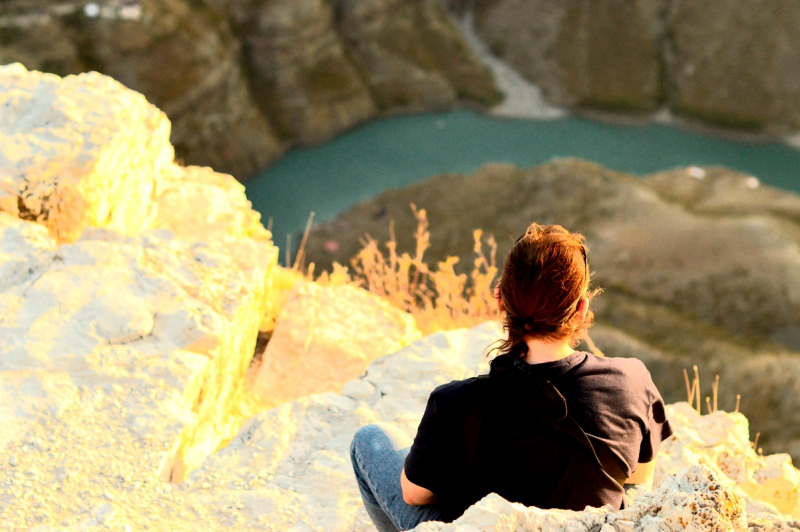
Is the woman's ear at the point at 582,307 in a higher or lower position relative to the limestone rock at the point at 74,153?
higher

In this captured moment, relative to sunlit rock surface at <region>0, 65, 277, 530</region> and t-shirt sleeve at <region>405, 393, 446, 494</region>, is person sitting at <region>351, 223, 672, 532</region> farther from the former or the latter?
sunlit rock surface at <region>0, 65, 277, 530</region>

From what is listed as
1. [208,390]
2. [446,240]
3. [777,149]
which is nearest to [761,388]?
[446,240]

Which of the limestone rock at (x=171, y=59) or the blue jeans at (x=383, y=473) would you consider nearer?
the blue jeans at (x=383, y=473)

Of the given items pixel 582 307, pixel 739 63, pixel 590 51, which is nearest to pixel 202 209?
pixel 582 307

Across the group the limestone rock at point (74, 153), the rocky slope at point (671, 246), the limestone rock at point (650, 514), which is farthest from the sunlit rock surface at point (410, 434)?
the rocky slope at point (671, 246)

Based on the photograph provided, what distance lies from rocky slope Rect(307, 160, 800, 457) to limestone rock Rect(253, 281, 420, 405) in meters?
9.80

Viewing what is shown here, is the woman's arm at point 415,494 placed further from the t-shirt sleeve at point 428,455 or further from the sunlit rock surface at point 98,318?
the sunlit rock surface at point 98,318

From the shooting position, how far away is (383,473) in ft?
6.64

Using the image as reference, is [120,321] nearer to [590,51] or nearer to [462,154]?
[462,154]

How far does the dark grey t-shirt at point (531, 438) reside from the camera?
1614 mm

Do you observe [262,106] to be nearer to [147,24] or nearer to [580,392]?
[147,24]

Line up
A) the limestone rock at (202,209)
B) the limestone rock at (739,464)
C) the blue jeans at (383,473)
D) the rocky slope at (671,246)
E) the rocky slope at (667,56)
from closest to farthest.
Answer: the blue jeans at (383,473), the limestone rock at (739,464), the limestone rock at (202,209), the rocky slope at (671,246), the rocky slope at (667,56)

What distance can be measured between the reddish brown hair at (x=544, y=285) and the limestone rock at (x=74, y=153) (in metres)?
2.68

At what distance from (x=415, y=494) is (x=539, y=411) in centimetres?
43
